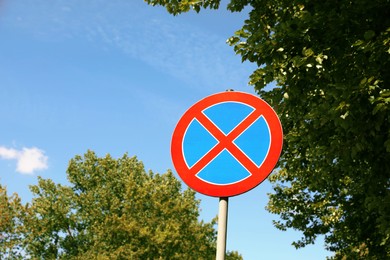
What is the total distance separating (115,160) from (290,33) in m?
35.2

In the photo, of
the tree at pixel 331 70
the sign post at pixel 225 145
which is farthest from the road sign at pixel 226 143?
the tree at pixel 331 70

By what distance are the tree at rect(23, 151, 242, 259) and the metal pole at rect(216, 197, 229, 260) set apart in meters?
26.8

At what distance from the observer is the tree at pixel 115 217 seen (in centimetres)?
3094

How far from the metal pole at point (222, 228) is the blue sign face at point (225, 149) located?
0.15m

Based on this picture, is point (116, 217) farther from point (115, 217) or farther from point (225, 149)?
point (225, 149)

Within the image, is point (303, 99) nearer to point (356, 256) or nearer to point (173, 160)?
point (173, 160)

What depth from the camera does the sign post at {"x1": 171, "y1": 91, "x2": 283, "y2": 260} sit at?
3.94 meters

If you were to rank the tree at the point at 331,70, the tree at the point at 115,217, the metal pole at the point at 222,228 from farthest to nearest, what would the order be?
the tree at the point at 115,217 < the tree at the point at 331,70 < the metal pole at the point at 222,228

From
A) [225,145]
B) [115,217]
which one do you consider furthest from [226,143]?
[115,217]

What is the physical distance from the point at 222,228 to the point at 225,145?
68cm

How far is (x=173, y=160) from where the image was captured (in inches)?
165

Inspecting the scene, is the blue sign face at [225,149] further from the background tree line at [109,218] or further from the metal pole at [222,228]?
the background tree line at [109,218]

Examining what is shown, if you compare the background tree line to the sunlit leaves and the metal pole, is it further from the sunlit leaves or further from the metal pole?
the metal pole

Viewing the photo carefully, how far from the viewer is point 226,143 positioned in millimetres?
4109
